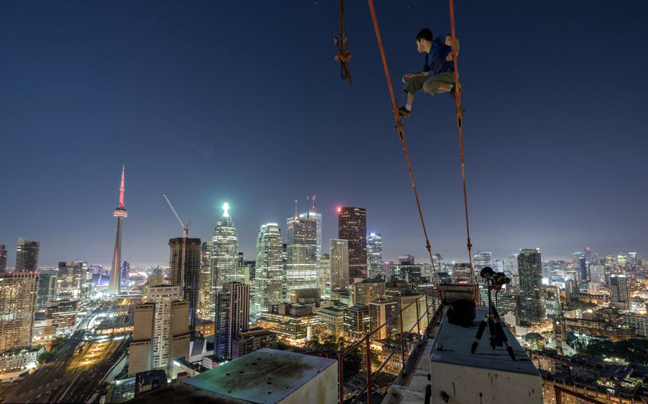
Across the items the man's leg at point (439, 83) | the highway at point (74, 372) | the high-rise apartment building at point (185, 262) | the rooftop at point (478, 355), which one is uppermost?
the man's leg at point (439, 83)

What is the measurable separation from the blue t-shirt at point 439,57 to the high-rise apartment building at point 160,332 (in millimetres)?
43977

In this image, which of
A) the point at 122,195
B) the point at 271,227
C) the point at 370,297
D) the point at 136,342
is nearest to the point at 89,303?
the point at 122,195

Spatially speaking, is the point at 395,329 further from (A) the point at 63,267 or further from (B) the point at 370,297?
(A) the point at 63,267

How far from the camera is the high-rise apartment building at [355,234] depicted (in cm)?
12069

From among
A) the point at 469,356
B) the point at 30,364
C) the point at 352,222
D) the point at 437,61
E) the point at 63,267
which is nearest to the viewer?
the point at 469,356

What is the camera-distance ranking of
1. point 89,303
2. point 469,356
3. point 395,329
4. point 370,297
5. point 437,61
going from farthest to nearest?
point 89,303
point 370,297
point 395,329
point 437,61
point 469,356

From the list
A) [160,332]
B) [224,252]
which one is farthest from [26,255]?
[160,332]

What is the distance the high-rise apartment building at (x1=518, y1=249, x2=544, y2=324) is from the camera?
61.1 metres

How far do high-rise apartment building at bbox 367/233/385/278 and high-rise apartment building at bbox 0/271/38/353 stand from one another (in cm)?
10793

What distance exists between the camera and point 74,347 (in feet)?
141

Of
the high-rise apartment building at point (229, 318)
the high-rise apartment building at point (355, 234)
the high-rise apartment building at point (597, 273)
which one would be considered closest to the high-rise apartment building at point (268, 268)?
the high-rise apartment building at point (355, 234)

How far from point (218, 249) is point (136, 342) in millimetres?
66447

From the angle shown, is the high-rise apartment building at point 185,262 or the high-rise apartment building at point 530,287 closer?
the high-rise apartment building at point 530,287

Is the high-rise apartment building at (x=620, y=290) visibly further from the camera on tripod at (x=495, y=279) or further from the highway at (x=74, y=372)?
the highway at (x=74, y=372)
